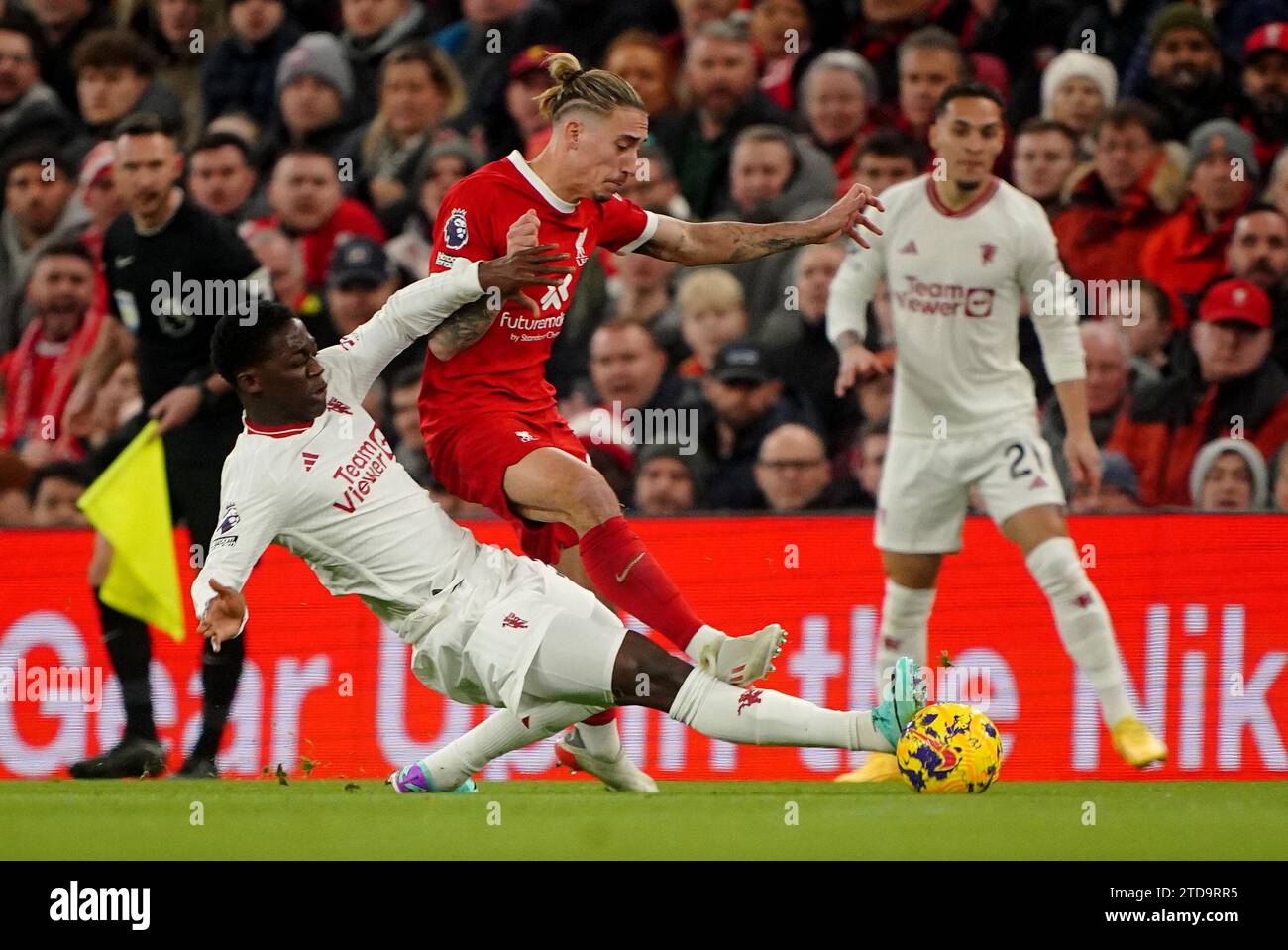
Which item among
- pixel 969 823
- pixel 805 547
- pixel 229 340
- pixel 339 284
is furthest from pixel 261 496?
pixel 339 284

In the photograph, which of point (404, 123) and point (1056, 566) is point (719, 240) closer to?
point (1056, 566)

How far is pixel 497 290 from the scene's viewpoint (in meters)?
6.37

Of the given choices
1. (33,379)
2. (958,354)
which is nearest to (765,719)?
(958,354)

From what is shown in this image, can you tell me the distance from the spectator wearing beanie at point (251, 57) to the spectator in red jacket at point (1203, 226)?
194 inches

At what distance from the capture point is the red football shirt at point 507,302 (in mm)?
6578

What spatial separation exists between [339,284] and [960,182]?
3392 millimetres

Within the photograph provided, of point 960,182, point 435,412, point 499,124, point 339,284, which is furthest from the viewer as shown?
point 499,124

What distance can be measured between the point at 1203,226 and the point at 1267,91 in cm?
91

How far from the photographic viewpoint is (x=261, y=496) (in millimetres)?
6078

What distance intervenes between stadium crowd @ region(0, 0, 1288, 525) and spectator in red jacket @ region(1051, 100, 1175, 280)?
0.04ft

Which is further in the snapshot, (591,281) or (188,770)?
(591,281)

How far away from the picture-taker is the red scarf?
1045 cm

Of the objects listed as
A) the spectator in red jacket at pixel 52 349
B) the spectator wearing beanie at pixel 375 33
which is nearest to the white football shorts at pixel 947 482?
the spectator in red jacket at pixel 52 349

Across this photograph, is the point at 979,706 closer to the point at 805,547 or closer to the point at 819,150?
the point at 805,547
